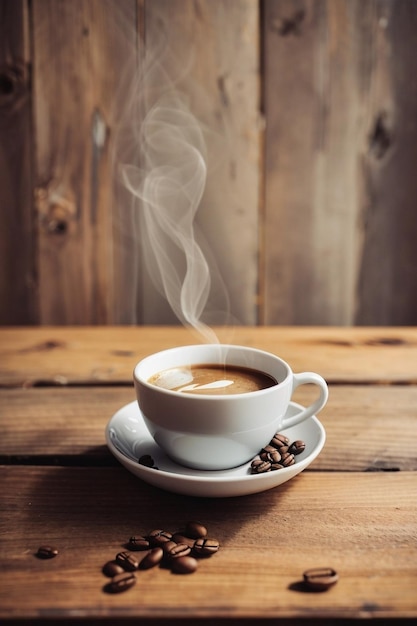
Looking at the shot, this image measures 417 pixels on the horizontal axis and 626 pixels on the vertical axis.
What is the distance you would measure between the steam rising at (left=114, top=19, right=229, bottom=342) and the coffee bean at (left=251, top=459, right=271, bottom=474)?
3.61 feet

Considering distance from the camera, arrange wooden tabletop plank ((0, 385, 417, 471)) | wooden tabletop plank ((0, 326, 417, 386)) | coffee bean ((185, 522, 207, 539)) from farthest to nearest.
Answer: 1. wooden tabletop plank ((0, 326, 417, 386))
2. wooden tabletop plank ((0, 385, 417, 471))
3. coffee bean ((185, 522, 207, 539))

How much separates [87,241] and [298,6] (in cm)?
102

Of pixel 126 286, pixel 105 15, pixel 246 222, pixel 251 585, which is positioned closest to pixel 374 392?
pixel 251 585

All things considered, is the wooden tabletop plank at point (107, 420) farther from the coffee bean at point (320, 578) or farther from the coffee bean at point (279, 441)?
the coffee bean at point (320, 578)

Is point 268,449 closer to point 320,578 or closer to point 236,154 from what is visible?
point 320,578

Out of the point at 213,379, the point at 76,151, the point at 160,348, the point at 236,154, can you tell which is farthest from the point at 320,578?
the point at 76,151

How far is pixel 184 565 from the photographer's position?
2.02ft

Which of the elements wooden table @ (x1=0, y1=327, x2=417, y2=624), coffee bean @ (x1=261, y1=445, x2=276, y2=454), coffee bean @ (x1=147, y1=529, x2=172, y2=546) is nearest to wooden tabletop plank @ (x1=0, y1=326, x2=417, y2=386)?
wooden table @ (x1=0, y1=327, x2=417, y2=624)

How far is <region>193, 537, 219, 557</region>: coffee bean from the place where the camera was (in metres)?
0.65

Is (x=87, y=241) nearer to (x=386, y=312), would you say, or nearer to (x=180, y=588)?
(x=386, y=312)

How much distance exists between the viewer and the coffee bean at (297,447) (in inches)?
32.6

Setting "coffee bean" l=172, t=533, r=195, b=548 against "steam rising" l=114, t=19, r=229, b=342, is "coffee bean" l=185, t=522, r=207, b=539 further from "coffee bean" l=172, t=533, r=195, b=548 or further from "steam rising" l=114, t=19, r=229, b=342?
"steam rising" l=114, t=19, r=229, b=342

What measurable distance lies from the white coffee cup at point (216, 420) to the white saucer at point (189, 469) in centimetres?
2

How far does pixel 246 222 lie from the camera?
2.01 m
